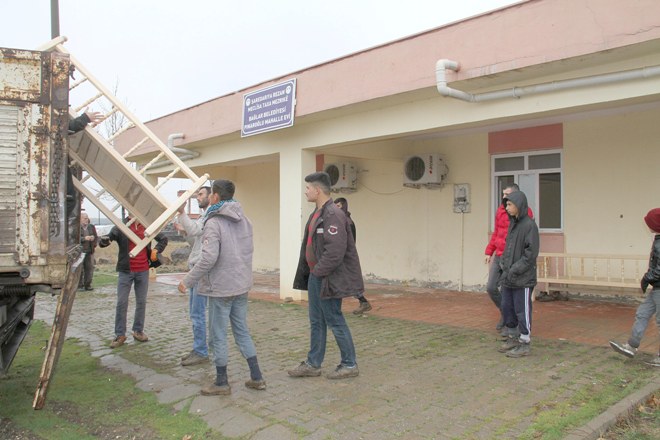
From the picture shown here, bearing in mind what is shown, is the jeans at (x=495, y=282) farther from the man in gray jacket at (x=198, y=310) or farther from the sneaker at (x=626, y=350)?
the man in gray jacket at (x=198, y=310)

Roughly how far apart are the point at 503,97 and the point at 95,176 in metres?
4.57

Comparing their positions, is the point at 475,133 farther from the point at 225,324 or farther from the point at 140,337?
the point at 225,324

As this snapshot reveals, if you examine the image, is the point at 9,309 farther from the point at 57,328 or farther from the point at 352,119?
the point at 352,119

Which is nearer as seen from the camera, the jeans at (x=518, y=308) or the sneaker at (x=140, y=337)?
the jeans at (x=518, y=308)

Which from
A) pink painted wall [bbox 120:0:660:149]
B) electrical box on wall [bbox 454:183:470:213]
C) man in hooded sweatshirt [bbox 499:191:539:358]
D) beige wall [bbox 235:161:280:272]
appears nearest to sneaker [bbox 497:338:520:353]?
man in hooded sweatshirt [bbox 499:191:539:358]

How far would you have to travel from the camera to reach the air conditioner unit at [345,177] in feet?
37.6

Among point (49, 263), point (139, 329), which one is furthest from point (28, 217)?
point (139, 329)

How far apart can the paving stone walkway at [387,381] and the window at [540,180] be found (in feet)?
8.93

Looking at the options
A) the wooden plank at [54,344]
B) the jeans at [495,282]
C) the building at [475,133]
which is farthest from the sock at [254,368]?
the building at [475,133]

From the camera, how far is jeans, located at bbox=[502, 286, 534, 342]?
5.28 m

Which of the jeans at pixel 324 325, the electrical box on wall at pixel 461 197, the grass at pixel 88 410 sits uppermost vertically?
the electrical box on wall at pixel 461 197

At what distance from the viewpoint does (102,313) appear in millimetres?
8578

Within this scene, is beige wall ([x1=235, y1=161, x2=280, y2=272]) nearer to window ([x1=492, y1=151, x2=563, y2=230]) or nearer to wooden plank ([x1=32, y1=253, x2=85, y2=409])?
window ([x1=492, y1=151, x2=563, y2=230])

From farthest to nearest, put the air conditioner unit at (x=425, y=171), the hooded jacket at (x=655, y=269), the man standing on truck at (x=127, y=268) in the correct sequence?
the air conditioner unit at (x=425, y=171) < the man standing on truck at (x=127, y=268) < the hooded jacket at (x=655, y=269)
